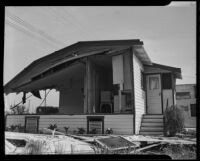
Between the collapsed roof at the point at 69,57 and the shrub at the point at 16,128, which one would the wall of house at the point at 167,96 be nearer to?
the collapsed roof at the point at 69,57

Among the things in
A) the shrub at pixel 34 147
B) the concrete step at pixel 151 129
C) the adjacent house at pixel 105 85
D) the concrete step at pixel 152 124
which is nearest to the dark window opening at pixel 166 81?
the adjacent house at pixel 105 85

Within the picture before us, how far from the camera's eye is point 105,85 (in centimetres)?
1401

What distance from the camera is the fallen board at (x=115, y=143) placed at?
22.1ft

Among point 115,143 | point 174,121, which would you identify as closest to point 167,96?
point 174,121

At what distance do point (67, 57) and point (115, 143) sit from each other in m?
5.19

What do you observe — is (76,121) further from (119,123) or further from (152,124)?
(152,124)

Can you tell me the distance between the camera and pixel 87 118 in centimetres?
1005

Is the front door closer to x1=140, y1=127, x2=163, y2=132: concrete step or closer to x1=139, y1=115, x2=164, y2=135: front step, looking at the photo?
x1=139, y1=115, x2=164, y2=135: front step

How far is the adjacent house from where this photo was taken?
32.6 feet
